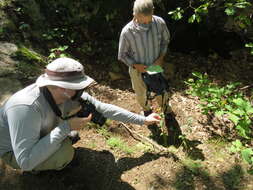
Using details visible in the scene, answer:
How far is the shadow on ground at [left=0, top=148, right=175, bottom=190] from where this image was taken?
9.30 feet

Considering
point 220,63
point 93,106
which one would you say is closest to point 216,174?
point 93,106

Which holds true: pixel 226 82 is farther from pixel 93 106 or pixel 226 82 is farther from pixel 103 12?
pixel 93 106

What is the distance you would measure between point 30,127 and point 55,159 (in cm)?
57

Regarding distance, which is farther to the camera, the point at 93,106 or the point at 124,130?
the point at 124,130

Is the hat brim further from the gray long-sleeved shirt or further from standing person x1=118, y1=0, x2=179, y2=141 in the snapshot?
standing person x1=118, y1=0, x2=179, y2=141

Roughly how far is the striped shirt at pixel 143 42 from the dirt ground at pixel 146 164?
1.15 metres

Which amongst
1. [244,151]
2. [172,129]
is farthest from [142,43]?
[244,151]

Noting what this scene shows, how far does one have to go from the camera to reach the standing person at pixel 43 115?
2084 mm

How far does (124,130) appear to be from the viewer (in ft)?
13.0

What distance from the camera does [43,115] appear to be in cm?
228

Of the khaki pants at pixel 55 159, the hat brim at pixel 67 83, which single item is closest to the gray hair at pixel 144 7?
the hat brim at pixel 67 83

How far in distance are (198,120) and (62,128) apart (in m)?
2.74

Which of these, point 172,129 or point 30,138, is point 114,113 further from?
point 172,129

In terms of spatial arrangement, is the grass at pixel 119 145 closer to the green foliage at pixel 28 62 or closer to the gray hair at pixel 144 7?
the gray hair at pixel 144 7
